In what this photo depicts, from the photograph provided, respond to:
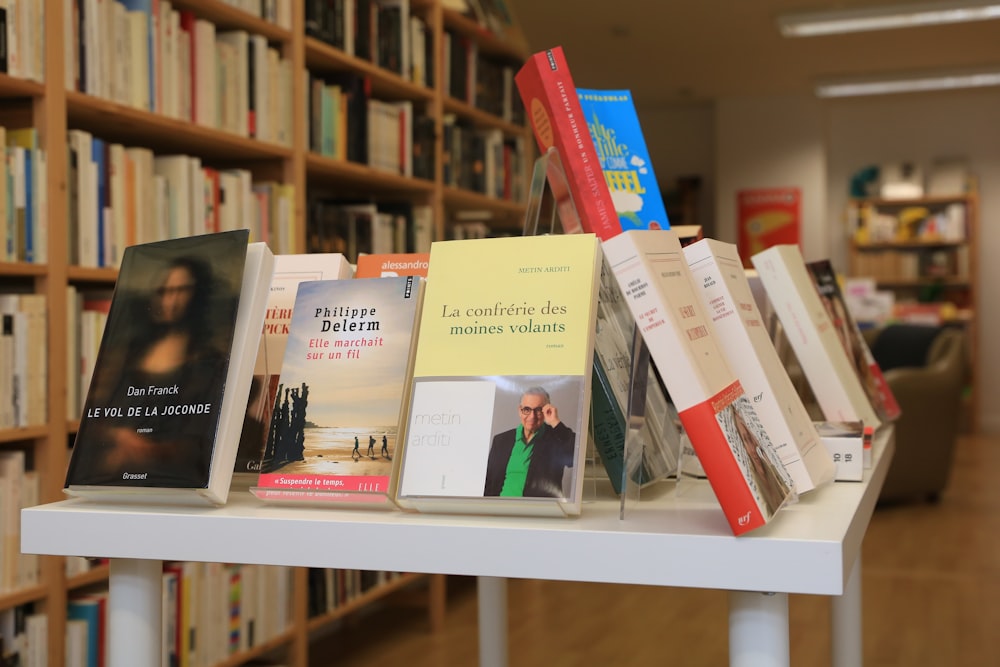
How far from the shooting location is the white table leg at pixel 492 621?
1696 mm

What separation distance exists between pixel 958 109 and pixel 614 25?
162 inches

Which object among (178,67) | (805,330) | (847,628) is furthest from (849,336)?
(178,67)

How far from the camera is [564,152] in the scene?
3.87 ft

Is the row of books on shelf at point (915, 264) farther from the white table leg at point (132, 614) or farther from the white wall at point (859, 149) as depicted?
the white table leg at point (132, 614)

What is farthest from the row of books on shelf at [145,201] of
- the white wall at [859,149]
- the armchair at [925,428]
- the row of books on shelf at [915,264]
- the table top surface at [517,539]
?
the row of books on shelf at [915,264]

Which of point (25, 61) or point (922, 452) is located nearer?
point (25, 61)

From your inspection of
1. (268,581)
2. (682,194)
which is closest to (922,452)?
(268,581)

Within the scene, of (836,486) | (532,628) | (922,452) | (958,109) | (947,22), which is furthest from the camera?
(958,109)

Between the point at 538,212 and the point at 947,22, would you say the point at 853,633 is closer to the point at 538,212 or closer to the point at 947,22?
the point at 538,212

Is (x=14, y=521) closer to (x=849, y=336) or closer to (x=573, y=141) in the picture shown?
(x=573, y=141)

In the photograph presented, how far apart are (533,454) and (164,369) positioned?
1.33ft

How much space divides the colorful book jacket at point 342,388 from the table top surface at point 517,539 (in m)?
0.04

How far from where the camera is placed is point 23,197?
2045 mm

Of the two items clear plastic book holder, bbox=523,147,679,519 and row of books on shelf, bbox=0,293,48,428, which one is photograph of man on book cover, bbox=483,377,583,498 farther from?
row of books on shelf, bbox=0,293,48,428
